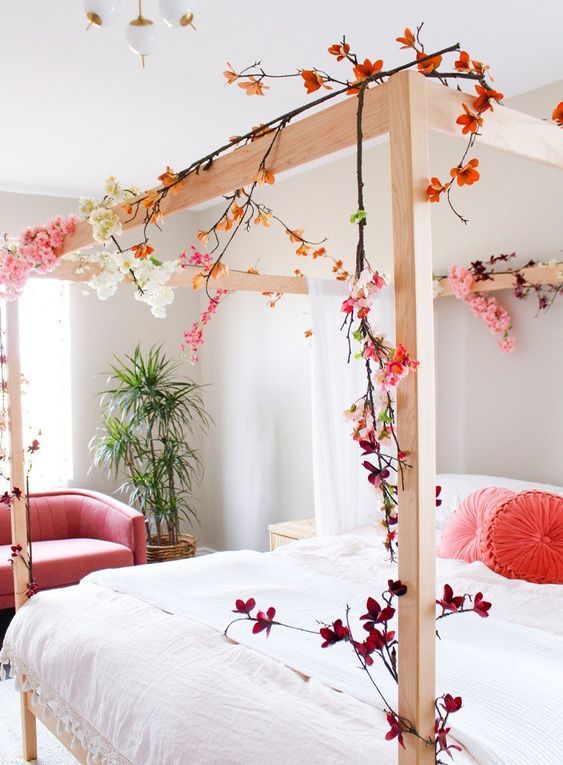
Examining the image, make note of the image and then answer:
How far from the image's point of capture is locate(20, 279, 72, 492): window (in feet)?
17.5

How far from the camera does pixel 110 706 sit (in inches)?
83.9

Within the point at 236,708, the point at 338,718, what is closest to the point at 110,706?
the point at 236,708

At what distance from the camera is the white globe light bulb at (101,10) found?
6.37 feet

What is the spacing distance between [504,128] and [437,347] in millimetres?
2560

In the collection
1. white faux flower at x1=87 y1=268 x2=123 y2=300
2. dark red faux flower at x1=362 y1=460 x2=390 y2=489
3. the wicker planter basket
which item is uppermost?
white faux flower at x1=87 y1=268 x2=123 y2=300

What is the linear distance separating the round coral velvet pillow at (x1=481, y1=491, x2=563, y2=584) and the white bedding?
9 centimetres

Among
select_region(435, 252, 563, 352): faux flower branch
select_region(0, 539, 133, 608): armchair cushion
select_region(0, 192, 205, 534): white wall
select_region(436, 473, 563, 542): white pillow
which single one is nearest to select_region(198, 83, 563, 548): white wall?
select_region(435, 252, 563, 352): faux flower branch

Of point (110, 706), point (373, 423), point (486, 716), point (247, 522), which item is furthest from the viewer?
point (247, 522)

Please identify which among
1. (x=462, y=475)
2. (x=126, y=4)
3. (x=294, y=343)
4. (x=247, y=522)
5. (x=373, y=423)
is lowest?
(x=247, y=522)

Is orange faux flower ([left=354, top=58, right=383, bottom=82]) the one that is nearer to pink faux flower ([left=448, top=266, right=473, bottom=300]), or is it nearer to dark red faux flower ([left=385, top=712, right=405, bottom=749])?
dark red faux flower ([left=385, top=712, right=405, bottom=749])

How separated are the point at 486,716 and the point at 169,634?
971 millimetres

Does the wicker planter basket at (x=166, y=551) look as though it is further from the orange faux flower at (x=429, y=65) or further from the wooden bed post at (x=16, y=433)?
the orange faux flower at (x=429, y=65)

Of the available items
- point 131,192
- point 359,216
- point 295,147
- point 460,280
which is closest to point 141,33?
point 131,192

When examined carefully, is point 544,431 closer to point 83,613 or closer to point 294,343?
point 294,343
